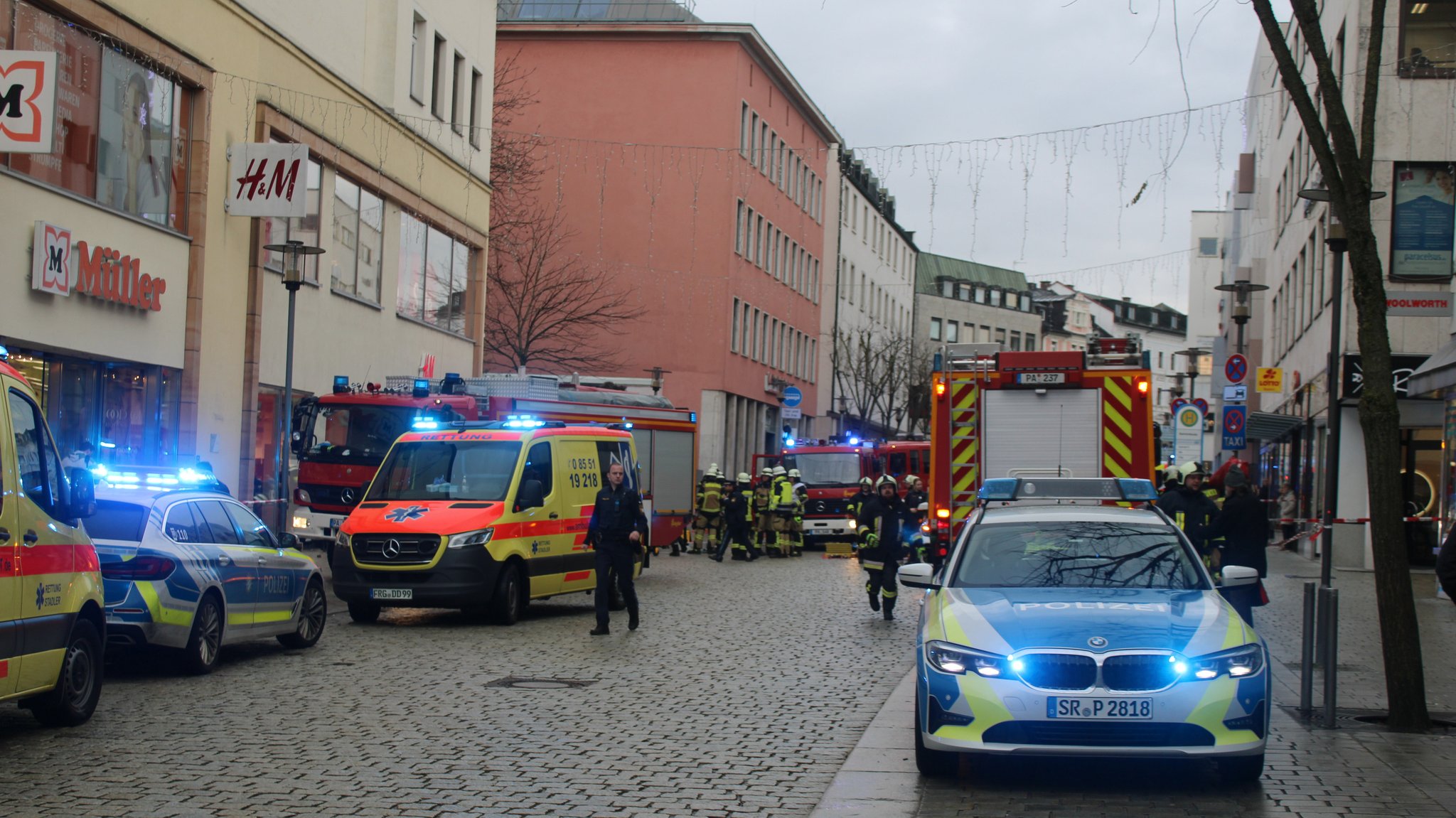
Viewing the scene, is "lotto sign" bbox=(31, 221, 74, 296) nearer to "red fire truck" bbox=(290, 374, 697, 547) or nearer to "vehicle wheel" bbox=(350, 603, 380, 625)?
"red fire truck" bbox=(290, 374, 697, 547)

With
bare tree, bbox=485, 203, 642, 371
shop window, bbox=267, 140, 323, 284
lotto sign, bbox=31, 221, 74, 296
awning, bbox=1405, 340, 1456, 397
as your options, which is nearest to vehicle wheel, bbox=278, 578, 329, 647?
lotto sign, bbox=31, 221, 74, 296

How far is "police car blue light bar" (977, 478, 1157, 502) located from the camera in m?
11.0

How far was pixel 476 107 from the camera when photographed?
3750 centimetres

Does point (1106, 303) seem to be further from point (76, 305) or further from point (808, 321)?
point (76, 305)

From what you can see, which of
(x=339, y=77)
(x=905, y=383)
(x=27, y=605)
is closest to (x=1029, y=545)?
(x=27, y=605)

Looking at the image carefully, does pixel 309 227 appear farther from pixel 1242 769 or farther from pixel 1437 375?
pixel 1242 769

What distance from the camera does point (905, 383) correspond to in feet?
260

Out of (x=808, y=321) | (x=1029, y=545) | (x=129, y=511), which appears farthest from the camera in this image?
(x=808, y=321)

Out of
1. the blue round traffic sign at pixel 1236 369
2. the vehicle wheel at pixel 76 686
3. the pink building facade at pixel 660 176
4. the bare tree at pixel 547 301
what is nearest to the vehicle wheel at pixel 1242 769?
the vehicle wheel at pixel 76 686

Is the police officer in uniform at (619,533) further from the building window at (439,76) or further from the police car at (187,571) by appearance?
the building window at (439,76)

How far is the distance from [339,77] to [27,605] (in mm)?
21266

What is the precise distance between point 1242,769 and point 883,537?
10.5 metres

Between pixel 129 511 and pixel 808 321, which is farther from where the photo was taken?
pixel 808 321

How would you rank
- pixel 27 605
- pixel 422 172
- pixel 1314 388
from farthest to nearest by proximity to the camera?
pixel 1314 388, pixel 422 172, pixel 27 605
